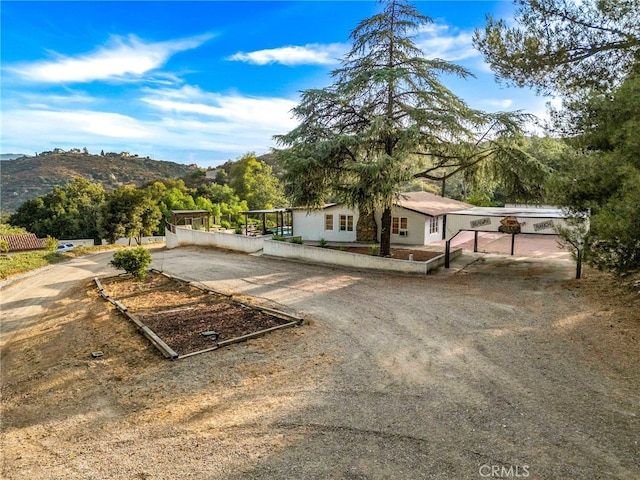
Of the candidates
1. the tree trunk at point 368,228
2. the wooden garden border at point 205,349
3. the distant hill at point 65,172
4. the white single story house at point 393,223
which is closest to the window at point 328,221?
the white single story house at point 393,223

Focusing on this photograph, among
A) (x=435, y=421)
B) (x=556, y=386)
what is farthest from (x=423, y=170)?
(x=435, y=421)

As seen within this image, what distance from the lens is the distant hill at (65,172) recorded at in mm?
70188

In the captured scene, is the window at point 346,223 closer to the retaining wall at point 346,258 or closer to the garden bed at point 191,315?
the retaining wall at point 346,258

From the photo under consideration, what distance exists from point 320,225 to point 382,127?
8827 millimetres

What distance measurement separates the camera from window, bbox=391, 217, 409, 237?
21.0 meters

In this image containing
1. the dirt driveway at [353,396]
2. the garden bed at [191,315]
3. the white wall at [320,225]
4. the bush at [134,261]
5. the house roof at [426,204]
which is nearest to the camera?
the dirt driveway at [353,396]

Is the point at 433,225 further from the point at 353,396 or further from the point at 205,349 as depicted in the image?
the point at 353,396

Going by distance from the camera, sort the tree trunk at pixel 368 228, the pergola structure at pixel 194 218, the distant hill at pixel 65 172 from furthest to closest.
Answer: the distant hill at pixel 65 172
the pergola structure at pixel 194 218
the tree trunk at pixel 368 228

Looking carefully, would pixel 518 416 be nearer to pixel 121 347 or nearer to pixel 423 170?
pixel 121 347

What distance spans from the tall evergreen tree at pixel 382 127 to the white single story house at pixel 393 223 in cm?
403

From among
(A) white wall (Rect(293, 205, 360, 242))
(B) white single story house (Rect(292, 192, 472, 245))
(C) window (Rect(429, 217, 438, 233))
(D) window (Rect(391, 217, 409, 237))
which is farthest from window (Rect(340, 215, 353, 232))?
(C) window (Rect(429, 217, 438, 233))

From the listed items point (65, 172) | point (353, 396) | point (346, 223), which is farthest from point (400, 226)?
point (65, 172)

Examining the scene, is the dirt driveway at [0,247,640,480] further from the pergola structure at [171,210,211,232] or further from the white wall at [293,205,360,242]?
the pergola structure at [171,210,211,232]

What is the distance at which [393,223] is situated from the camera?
21375 mm
